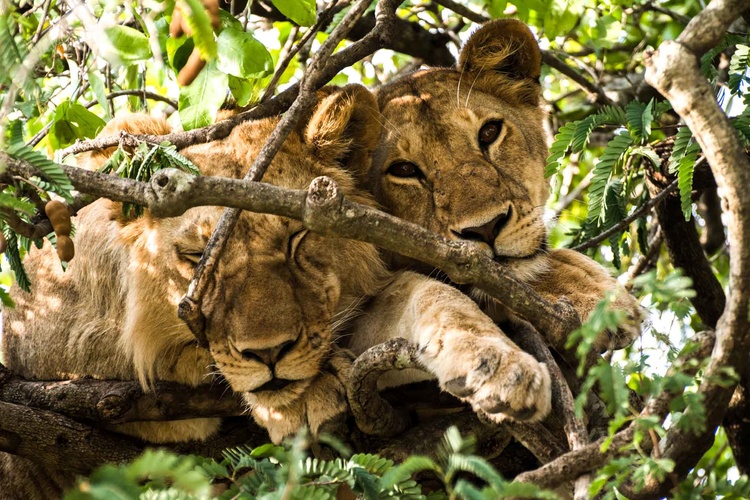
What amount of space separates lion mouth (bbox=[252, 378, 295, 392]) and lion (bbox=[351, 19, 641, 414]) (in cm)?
50

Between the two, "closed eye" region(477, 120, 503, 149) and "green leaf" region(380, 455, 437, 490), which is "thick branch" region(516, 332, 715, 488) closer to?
"green leaf" region(380, 455, 437, 490)

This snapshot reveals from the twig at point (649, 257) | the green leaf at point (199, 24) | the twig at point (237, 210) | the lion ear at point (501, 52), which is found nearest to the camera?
the green leaf at point (199, 24)

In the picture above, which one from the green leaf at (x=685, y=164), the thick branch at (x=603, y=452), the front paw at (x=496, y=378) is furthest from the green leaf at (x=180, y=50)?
the thick branch at (x=603, y=452)

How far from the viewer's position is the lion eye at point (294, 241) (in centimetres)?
446

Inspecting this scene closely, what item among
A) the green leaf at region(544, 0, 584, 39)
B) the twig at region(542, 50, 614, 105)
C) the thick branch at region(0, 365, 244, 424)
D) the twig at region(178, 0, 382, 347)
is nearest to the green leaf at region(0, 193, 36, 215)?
the twig at region(178, 0, 382, 347)

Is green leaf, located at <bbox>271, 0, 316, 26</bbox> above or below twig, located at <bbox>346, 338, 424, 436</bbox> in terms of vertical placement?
above

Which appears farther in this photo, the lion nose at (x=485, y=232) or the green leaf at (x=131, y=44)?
the lion nose at (x=485, y=232)

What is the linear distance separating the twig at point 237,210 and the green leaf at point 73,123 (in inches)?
54.7

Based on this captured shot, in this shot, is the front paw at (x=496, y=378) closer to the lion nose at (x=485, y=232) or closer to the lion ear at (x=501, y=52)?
the lion nose at (x=485, y=232)

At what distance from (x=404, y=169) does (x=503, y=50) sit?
1125 mm

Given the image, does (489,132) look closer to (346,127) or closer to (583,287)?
(346,127)

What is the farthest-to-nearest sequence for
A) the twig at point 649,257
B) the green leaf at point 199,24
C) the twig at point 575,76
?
the twig at point 575,76 < the twig at point 649,257 < the green leaf at point 199,24

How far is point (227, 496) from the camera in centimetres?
320

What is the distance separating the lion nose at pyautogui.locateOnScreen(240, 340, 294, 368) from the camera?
421 cm
